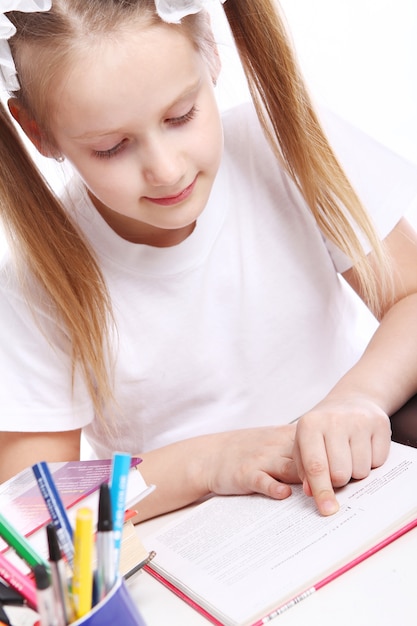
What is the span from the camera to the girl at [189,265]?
67 cm

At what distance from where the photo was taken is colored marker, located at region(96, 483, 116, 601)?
1.31 feet

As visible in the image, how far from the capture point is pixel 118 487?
1.36 feet

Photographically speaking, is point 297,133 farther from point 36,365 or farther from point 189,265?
point 36,365


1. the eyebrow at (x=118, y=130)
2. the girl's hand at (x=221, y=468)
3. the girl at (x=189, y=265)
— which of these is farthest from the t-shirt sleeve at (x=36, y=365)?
the eyebrow at (x=118, y=130)

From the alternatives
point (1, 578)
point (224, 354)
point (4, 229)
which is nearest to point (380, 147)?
point (224, 354)

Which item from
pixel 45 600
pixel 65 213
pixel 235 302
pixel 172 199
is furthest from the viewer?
pixel 235 302

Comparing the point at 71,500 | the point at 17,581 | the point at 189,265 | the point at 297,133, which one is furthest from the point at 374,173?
the point at 17,581

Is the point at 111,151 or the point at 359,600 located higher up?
the point at 111,151

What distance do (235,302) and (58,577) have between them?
58cm

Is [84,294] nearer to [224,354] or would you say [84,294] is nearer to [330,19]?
[224,354]

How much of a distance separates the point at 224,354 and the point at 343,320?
0.54ft

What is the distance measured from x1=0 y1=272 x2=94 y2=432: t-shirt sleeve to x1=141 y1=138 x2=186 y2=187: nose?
23cm

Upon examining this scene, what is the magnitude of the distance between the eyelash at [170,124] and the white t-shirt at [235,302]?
187mm

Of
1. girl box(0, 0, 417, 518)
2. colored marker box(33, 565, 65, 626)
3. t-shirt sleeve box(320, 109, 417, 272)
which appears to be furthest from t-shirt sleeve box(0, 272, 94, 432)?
colored marker box(33, 565, 65, 626)
